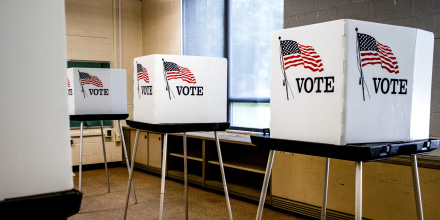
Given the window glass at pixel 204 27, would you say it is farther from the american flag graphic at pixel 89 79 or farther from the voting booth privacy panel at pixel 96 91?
the american flag graphic at pixel 89 79

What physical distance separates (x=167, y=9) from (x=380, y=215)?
159 inches

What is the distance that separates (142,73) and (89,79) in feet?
4.05

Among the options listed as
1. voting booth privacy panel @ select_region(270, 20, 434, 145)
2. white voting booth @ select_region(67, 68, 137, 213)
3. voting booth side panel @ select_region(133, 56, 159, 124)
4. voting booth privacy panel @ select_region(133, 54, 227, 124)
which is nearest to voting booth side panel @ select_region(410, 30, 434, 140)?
voting booth privacy panel @ select_region(270, 20, 434, 145)

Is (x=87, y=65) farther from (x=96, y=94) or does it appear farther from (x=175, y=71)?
(x=175, y=71)

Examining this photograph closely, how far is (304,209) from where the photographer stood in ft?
10.0

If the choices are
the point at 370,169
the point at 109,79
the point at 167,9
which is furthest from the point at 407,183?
the point at 167,9

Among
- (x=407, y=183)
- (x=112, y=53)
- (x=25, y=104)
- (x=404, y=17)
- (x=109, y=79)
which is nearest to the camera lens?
(x=25, y=104)

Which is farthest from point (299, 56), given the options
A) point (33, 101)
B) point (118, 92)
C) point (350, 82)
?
point (118, 92)

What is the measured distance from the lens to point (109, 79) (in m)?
3.47

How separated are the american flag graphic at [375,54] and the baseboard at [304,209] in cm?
174

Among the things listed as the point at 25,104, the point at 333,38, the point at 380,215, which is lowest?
the point at 380,215

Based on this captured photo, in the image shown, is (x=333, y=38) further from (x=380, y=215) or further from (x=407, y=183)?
(x=380, y=215)

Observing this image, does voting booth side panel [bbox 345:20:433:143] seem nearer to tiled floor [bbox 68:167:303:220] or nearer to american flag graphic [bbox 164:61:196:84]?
american flag graphic [bbox 164:61:196:84]

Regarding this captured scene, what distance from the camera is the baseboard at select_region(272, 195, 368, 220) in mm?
2810
